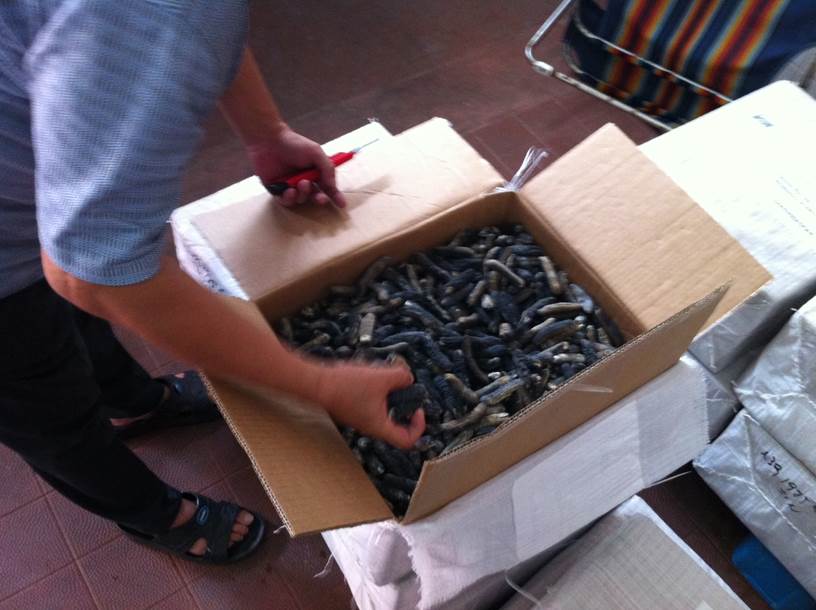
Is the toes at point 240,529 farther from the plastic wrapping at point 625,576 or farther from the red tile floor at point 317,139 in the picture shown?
the plastic wrapping at point 625,576

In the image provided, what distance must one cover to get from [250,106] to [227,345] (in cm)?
35

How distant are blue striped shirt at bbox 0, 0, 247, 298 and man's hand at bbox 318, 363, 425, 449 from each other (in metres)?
0.20

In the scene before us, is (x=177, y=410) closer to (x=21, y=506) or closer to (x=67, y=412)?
(x=21, y=506)

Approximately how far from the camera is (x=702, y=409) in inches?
32.8

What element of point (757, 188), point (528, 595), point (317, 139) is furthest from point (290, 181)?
point (317, 139)

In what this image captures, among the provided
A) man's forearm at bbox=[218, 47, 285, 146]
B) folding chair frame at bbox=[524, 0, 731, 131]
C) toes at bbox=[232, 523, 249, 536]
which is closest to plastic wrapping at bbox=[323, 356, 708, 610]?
toes at bbox=[232, 523, 249, 536]

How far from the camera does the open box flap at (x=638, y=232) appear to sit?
80 cm

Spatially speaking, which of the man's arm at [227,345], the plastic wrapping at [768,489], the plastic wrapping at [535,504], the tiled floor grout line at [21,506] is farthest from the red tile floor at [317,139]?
the man's arm at [227,345]

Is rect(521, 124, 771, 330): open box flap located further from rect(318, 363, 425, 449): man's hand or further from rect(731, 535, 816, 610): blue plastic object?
rect(731, 535, 816, 610): blue plastic object

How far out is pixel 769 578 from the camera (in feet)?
3.92

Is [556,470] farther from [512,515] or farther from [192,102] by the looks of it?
[192,102]

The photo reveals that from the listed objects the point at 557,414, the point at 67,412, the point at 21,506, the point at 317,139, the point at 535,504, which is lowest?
the point at 21,506

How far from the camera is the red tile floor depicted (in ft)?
3.76

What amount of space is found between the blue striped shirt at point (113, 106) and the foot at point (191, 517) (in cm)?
79
